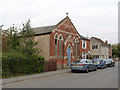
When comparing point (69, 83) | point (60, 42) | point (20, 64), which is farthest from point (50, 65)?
point (69, 83)

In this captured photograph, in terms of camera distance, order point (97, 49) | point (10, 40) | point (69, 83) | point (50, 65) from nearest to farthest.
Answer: point (69, 83) < point (50, 65) < point (10, 40) < point (97, 49)

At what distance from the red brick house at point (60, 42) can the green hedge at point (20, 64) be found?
520 cm

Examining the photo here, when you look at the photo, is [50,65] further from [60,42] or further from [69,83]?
[69,83]

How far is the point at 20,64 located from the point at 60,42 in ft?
34.8

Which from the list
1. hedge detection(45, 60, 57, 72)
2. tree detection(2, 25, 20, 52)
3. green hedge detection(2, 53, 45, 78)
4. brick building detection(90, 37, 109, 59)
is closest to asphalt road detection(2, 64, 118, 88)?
green hedge detection(2, 53, 45, 78)

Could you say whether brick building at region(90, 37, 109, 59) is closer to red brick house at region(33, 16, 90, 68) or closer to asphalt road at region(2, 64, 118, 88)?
red brick house at region(33, 16, 90, 68)

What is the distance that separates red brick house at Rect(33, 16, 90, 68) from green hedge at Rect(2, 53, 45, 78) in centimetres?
520

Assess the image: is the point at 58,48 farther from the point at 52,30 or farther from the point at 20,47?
the point at 20,47

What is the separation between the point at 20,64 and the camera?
45.7ft

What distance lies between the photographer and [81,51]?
29.2 meters

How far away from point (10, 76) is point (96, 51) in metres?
38.3

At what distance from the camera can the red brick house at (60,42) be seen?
2151cm

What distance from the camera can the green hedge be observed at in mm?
12646

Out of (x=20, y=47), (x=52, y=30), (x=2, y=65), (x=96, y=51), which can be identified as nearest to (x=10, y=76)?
(x=2, y=65)
